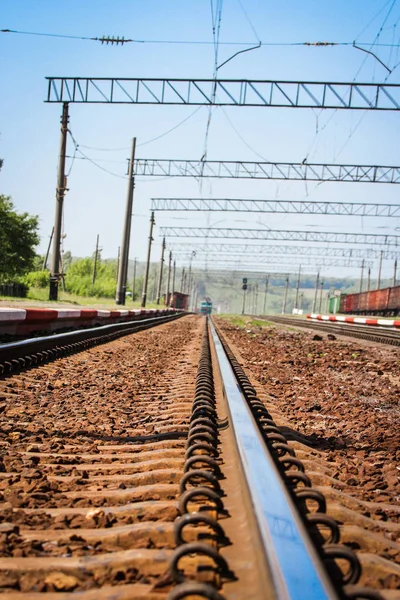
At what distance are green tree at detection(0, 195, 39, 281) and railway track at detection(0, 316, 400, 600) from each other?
60.3 meters

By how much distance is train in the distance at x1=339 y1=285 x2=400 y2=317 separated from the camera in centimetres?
Result: 4959

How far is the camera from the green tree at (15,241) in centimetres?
6291

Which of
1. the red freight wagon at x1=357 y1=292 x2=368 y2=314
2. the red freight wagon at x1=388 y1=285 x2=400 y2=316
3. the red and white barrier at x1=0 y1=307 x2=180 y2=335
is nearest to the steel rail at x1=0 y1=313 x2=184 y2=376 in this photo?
the red and white barrier at x1=0 y1=307 x2=180 y2=335

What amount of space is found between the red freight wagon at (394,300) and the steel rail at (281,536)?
153ft

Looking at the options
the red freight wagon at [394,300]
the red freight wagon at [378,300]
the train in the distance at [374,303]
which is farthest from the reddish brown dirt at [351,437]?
the red freight wagon at [378,300]

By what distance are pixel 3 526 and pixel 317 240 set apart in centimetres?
6097

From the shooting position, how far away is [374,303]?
5609cm

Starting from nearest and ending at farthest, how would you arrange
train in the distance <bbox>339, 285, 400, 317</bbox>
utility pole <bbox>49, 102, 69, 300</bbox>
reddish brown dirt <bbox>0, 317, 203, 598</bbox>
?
reddish brown dirt <bbox>0, 317, 203, 598</bbox> → utility pole <bbox>49, 102, 69, 300</bbox> → train in the distance <bbox>339, 285, 400, 317</bbox>

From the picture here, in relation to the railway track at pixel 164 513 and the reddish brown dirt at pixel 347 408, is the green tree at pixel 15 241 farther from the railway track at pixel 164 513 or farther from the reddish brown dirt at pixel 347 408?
the railway track at pixel 164 513

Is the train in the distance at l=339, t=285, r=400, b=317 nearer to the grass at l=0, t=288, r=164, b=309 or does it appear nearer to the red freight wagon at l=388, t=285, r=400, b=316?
the red freight wagon at l=388, t=285, r=400, b=316

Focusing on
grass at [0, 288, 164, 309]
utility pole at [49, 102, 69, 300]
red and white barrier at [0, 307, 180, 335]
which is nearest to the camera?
red and white barrier at [0, 307, 180, 335]

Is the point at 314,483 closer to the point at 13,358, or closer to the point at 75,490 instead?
the point at 75,490

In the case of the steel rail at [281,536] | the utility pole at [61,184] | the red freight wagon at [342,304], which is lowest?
the steel rail at [281,536]

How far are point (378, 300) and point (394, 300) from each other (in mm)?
5034
